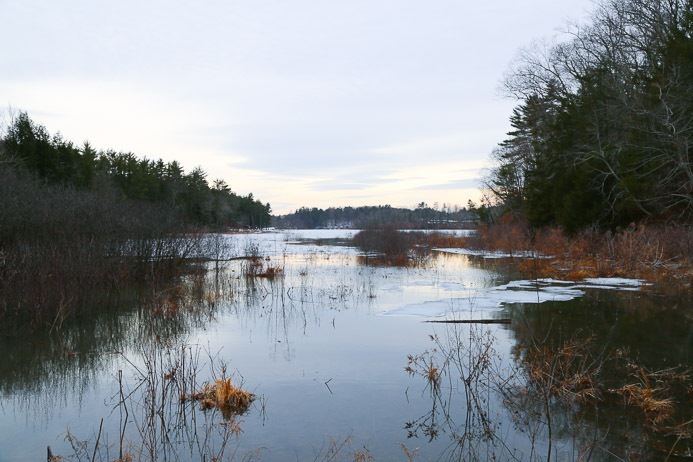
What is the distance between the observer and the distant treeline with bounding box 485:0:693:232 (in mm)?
18000

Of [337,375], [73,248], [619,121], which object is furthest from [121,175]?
[337,375]

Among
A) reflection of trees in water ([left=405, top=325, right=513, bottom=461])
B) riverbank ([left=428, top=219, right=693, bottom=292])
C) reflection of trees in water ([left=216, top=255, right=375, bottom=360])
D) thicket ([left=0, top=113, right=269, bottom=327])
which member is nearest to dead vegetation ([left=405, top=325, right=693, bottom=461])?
reflection of trees in water ([left=405, top=325, right=513, bottom=461])

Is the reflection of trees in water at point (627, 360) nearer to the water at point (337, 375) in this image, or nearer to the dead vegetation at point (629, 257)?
the water at point (337, 375)

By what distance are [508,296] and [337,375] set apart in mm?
7418

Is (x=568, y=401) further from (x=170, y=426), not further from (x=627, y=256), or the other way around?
(x=627, y=256)

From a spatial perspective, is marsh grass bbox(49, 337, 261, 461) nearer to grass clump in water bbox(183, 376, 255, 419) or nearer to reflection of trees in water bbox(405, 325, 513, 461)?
grass clump in water bbox(183, 376, 255, 419)

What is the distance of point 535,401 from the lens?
550cm

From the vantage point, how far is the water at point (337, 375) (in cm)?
459

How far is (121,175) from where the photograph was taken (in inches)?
2226

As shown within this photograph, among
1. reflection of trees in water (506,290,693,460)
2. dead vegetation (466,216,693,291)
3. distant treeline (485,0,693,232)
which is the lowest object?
reflection of trees in water (506,290,693,460)

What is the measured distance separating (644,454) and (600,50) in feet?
89.3

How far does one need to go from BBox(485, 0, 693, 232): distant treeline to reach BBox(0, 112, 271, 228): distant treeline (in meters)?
19.5

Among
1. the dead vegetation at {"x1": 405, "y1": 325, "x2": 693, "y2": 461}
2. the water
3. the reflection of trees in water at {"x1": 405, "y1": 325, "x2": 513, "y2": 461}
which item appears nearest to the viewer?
the dead vegetation at {"x1": 405, "y1": 325, "x2": 693, "y2": 461}

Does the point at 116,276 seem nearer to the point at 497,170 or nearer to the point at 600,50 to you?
the point at 600,50
